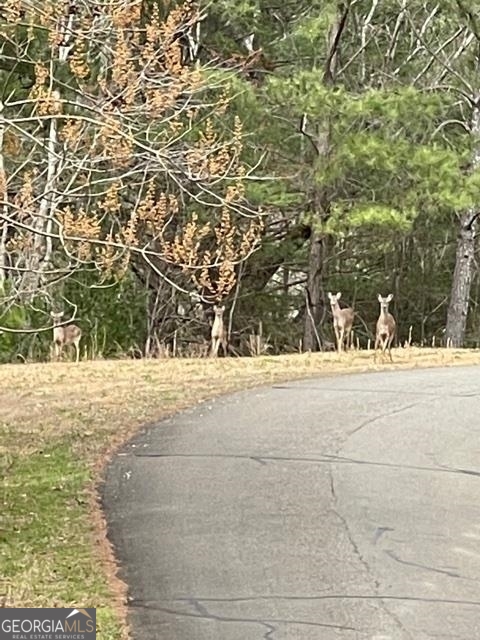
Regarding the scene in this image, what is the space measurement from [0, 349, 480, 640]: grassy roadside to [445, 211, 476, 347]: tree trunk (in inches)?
228

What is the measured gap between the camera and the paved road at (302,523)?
21.9ft

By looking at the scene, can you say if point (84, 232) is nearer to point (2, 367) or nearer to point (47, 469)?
point (47, 469)

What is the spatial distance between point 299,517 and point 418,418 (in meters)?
5.25

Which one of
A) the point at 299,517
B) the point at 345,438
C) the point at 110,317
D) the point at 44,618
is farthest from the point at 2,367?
the point at 44,618

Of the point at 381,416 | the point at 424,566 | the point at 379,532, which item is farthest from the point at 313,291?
the point at 424,566

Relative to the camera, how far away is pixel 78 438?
41.1ft

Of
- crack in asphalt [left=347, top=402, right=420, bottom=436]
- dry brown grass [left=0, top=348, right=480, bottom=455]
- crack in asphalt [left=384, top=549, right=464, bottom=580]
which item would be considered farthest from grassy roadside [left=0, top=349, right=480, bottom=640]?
crack in asphalt [left=347, top=402, right=420, bottom=436]

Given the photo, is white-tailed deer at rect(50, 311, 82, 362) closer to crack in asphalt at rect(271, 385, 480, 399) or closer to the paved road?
crack in asphalt at rect(271, 385, 480, 399)

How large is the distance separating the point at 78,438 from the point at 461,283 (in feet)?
59.8

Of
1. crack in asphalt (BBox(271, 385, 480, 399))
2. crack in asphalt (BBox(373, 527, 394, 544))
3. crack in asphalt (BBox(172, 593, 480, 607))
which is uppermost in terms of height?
crack in asphalt (BBox(271, 385, 480, 399))

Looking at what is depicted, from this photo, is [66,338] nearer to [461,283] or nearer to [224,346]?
[224,346]

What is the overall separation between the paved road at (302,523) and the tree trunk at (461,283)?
15037mm

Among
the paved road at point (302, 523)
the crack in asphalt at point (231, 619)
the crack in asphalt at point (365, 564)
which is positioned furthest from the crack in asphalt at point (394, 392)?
the crack in asphalt at point (231, 619)

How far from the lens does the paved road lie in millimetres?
6684
